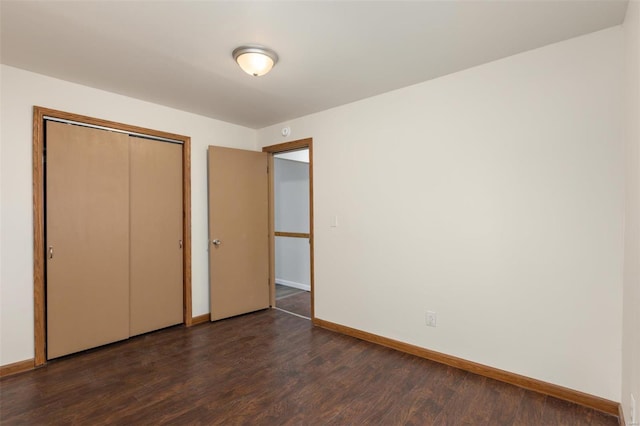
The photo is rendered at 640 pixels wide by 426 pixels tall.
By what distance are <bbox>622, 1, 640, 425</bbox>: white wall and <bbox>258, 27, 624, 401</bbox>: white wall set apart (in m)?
0.16

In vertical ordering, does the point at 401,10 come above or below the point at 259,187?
above

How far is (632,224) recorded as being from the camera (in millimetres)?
1668

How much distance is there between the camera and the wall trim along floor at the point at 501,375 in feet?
6.65

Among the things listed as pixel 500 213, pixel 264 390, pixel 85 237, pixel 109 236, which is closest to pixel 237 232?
pixel 109 236

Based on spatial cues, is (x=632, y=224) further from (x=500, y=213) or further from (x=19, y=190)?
(x=19, y=190)

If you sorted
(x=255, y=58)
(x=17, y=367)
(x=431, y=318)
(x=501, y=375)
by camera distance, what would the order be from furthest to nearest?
(x=431, y=318) → (x=17, y=367) → (x=501, y=375) → (x=255, y=58)

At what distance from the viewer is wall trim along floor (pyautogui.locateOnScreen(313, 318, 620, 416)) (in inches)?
79.8

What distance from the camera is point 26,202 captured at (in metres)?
2.60

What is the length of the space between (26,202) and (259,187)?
2.27m

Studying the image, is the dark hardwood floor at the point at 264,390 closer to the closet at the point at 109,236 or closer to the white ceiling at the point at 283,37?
the closet at the point at 109,236

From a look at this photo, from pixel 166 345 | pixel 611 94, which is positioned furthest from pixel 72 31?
pixel 611 94

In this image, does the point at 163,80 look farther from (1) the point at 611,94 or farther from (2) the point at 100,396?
(1) the point at 611,94

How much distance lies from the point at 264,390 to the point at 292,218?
3.41m

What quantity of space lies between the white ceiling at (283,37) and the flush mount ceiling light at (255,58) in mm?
58
